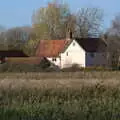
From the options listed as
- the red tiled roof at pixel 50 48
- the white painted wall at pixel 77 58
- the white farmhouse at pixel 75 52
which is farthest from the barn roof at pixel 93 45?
the red tiled roof at pixel 50 48

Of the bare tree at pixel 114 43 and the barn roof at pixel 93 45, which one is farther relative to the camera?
the barn roof at pixel 93 45

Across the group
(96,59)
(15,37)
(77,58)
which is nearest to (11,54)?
(77,58)

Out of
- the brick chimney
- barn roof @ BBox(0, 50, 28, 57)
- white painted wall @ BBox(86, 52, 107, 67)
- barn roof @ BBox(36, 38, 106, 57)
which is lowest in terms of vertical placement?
white painted wall @ BBox(86, 52, 107, 67)

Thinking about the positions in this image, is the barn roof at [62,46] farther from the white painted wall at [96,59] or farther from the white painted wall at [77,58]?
the white painted wall at [96,59]

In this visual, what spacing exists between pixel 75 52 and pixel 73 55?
34.7 inches

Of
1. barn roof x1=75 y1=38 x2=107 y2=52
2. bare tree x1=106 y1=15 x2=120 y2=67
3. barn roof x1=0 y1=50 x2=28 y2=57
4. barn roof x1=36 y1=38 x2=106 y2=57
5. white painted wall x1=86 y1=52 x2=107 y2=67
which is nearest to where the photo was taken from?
bare tree x1=106 y1=15 x2=120 y2=67

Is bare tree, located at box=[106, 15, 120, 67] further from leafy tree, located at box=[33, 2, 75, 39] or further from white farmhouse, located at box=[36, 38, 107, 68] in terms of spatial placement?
leafy tree, located at box=[33, 2, 75, 39]

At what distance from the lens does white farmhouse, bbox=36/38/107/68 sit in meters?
84.0

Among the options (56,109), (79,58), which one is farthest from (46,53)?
(56,109)

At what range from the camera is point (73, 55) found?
8569 cm

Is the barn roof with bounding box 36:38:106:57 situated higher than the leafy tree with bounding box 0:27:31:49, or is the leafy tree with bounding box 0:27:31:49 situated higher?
the leafy tree with bounding box 0:27:31:49

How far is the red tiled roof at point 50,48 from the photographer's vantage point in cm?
8881

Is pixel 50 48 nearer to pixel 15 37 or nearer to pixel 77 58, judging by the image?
pixel 77 58

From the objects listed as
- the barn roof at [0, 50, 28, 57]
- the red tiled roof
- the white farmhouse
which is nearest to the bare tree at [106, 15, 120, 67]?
the white farmhouse
